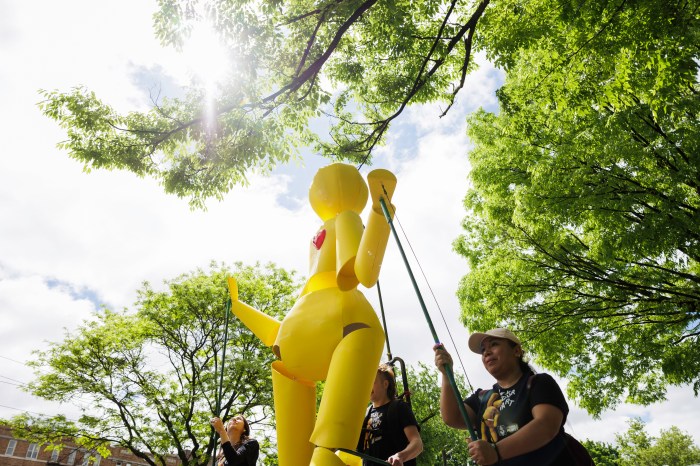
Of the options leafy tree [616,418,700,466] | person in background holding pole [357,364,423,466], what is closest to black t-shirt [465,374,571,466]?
person in background holding pole [357,364,423,466]

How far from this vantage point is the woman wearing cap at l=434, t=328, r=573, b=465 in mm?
1647

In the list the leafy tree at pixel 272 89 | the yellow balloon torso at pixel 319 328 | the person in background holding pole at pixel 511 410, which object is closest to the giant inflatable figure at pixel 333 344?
the yellow balloon torso at pixel 319 328

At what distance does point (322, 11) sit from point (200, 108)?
6.49ft

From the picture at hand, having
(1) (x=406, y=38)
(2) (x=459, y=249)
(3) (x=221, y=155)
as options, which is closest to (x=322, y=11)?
(1) (x=406, y=38)

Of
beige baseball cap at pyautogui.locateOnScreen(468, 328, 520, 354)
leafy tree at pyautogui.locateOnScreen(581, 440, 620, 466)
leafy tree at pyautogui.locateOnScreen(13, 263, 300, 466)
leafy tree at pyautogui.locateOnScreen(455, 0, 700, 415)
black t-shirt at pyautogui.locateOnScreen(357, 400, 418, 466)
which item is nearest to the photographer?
beige baseball cap at pyautogui.locateOnScreen(468, 328, 520, 354)

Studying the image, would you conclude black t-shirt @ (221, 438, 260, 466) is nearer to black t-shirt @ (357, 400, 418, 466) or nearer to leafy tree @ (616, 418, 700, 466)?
black t-shirt @ (357, 400, 418, 466)

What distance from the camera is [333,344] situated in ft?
7.86

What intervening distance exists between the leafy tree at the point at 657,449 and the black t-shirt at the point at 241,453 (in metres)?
39.8

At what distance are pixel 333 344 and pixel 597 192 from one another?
458 centimetres

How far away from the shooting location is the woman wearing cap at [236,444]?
10.6ft

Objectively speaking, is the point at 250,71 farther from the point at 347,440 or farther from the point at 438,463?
the point at 438,463

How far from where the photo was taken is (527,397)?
186 centimetres

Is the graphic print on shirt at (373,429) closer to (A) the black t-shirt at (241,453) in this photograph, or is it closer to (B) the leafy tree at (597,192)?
(A) the black t-shirt at (241,453)

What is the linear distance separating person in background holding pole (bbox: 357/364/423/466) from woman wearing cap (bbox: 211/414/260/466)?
1.22 m
